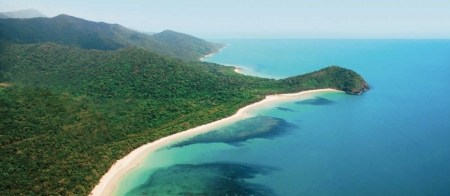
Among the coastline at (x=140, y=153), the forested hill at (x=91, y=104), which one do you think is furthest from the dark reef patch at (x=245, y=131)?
the forested hill at (x=91, y=104)

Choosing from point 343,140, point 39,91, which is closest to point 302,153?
point 343,140

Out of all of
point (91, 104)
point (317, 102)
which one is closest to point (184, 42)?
point (317, 102)

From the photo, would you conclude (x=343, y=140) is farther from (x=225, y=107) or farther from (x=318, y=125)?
(x=225, y=107)

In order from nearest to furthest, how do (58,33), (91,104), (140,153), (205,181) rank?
1. (205,181)
2. (140,153)
3. (91,104)
4. (58,33)

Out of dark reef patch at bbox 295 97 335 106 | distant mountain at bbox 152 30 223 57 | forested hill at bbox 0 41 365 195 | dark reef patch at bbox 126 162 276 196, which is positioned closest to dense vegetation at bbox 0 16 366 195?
forested hill at bbox 0 41 365 195

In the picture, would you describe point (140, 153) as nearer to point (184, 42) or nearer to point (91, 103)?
point (91, 103)

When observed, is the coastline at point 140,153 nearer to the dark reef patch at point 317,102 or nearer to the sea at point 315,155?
the sea at point 315,155

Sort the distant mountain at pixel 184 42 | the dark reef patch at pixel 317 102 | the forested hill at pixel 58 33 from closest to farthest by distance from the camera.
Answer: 1. the dark reef patch at pixel 317 102
2. the forested hill at pixel 58 33
3. the distant mountain at pixel 184 42
